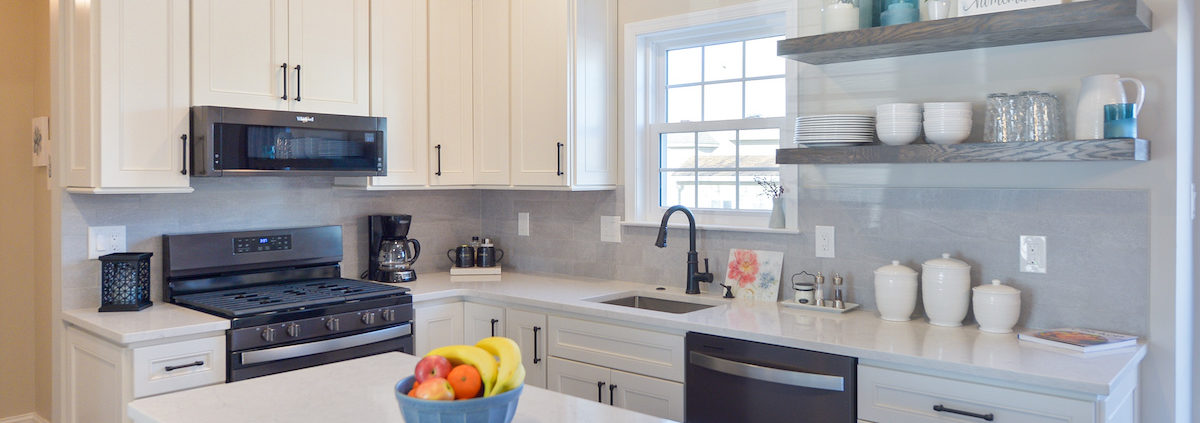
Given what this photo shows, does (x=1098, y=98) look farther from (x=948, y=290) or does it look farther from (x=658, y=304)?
(x=658, y=304)

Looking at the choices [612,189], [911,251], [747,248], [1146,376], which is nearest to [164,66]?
[612,189]

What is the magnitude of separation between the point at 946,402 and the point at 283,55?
8.79 ft

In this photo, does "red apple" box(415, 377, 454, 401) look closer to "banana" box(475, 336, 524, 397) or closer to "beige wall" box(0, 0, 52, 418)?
"banana" box(475, 336, 524, 397)

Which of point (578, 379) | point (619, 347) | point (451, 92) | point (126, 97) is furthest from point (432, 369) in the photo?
point (451, 92)

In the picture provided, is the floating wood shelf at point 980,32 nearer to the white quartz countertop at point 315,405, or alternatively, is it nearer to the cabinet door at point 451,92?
the white quartz countertop at point 315,405

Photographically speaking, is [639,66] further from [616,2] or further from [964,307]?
[964,307]

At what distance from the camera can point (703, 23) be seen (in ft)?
11.2

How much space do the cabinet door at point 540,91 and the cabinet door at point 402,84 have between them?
432 mm

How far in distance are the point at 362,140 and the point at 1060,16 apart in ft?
8.46

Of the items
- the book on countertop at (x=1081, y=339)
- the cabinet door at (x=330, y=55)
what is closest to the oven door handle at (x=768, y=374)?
the book on countertop at (x=1081, y=339)

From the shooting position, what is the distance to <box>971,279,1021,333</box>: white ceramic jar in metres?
2.50

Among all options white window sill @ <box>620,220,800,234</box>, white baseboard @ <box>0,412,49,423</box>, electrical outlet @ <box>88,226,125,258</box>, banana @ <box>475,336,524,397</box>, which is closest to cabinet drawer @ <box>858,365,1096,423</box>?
white window sill @ <box>620,220,800,234</box>

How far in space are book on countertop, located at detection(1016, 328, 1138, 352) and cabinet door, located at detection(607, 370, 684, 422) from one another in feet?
3.58

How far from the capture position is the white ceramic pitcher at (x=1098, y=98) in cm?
229
